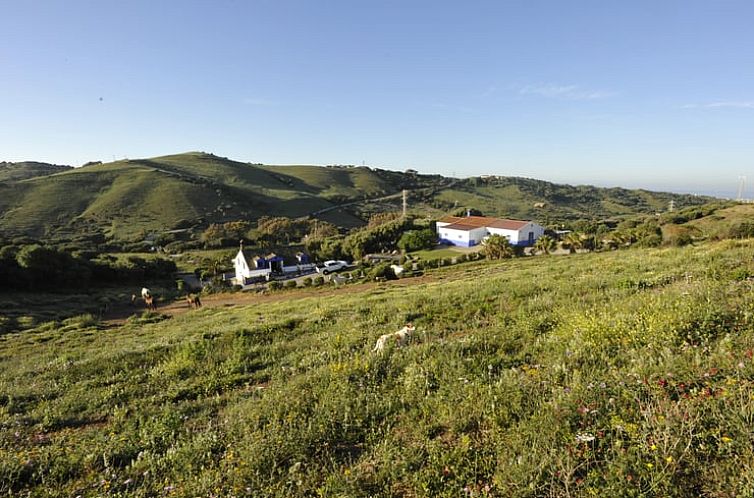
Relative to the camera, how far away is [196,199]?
102 m

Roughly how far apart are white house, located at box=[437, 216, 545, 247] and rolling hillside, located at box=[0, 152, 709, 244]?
4615 centimetres

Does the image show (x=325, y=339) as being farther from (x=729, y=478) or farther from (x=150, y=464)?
(x=729, y=478)

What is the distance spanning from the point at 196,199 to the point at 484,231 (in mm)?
79107

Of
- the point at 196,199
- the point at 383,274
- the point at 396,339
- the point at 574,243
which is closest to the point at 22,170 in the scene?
the point at 196,199

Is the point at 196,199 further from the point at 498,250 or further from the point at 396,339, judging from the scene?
the point at 396,339

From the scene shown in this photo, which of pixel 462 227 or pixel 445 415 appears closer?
pixel 445 415

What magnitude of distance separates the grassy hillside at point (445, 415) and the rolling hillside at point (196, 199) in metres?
81.0

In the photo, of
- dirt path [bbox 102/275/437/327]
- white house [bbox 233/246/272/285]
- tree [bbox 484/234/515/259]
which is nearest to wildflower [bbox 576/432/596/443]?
dirt path [bbox 102/275/437/327]

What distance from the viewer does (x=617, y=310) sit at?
654 centimetres

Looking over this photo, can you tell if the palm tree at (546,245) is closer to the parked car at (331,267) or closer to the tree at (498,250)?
the tree at (498,250)

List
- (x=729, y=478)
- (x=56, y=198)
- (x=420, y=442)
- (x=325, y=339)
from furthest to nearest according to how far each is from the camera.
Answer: (x=56, y=198) → (x=325, y=339) → (x=420, y=442) → (x=729, y=478)

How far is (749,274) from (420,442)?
347 inches

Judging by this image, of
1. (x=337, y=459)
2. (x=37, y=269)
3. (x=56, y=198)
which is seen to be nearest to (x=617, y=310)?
(x=337, y=459)

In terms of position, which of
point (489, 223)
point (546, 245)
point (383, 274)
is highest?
point (489, 223)
